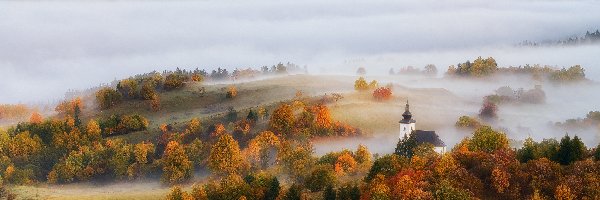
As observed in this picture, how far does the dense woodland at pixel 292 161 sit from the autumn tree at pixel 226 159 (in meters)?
0.24

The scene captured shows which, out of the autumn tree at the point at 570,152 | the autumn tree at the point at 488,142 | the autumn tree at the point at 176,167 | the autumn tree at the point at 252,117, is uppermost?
the autumn tree at the point at 570,152

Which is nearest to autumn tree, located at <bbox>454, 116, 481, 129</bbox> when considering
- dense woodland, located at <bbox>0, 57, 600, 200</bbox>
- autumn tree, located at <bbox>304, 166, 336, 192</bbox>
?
dense woodland, located at <bbox>0, 57, 600, 200</bbox>

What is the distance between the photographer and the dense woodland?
86.6 m

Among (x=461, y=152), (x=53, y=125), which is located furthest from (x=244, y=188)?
(x=53, y=125)

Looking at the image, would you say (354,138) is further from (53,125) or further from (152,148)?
(53,125)

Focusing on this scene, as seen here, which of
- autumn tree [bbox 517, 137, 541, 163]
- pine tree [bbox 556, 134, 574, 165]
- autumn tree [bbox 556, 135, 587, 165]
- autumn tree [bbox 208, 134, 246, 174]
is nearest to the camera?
autumn tree [bbox 556, 135, 587, 165]

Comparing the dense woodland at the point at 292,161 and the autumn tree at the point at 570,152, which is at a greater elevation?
the autumn tree at the point at 570,152

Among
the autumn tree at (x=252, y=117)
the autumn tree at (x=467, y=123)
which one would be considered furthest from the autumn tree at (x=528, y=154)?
the autumn tree at (x=252, y=117)

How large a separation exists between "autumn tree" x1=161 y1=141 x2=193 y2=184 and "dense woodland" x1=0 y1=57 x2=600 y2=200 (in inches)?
9.6

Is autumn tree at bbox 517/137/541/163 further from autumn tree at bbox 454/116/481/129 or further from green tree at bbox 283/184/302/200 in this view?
autumn tree at bbox 454/116/481/129

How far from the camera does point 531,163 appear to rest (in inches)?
3529

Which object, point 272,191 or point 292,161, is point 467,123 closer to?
point 292,161

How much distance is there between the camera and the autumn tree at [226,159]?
139 meters

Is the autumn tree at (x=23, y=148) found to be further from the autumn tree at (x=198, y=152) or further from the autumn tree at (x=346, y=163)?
the autumn tree at (x=346, y=163)
